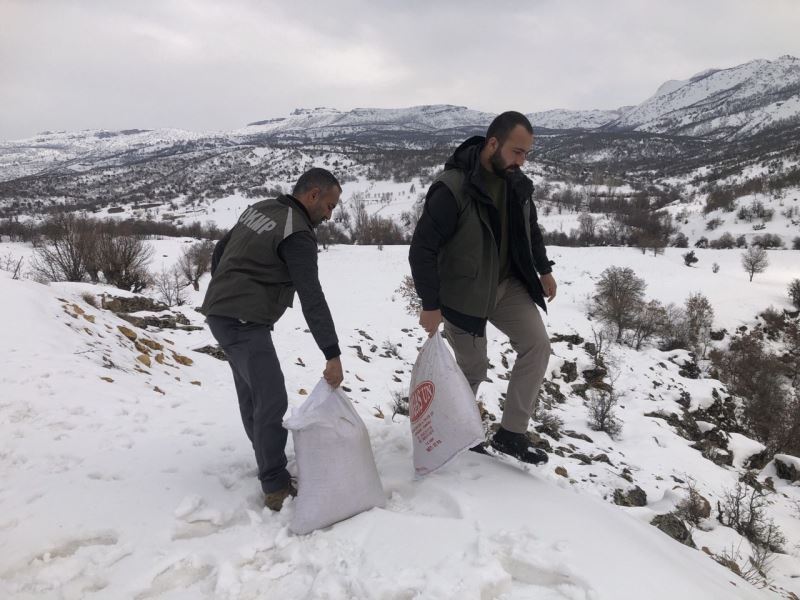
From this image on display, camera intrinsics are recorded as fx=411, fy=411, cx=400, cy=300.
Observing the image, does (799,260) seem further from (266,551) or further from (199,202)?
(199,202)

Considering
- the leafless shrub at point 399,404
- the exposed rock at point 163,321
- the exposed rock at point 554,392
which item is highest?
the exposed rock at point 163,321

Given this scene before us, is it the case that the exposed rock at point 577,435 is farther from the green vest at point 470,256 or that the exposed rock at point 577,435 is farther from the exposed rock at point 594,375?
the green vest at point 470,256

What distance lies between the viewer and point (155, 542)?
1.90 m

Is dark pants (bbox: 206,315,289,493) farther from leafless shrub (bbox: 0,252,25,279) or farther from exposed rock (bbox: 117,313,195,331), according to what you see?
leafless shrub (bbox: 0,252,25,279)

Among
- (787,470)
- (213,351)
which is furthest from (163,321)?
(787,470)

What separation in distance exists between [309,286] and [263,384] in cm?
65

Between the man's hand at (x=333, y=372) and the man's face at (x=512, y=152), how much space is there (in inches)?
56.9

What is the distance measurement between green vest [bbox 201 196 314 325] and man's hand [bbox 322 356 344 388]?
475 mm

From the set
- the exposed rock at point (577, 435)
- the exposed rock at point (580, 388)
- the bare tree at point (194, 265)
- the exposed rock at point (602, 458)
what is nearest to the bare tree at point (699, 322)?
the exposed rock at point (580, 388)

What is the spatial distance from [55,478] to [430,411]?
2.10 m

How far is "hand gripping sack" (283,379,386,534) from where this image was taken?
2043mm

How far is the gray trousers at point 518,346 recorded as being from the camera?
2.58 m

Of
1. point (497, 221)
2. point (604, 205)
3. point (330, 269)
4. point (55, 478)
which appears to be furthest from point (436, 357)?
point (604, 205)

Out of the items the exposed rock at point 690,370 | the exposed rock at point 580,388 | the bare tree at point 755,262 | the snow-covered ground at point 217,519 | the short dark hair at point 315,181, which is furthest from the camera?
the bare tree at point 755,262
